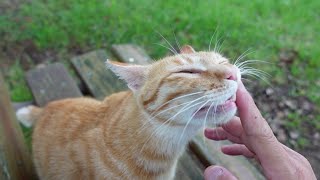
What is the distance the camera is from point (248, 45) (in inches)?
177

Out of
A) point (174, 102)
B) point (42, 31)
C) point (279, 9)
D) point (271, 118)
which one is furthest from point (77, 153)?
point (279, 9)

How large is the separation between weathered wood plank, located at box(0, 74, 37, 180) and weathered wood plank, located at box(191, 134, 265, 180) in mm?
1234

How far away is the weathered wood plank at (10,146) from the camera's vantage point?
236 cm

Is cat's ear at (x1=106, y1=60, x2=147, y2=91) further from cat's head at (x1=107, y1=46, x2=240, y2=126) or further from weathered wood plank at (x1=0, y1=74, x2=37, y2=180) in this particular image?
weathered wood plank at (x1=0, y1=74, x2=37, y2=180)

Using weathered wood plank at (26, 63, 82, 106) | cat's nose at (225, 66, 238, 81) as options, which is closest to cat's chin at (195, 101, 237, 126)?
cat's nose at (225, 66, 238, 81)

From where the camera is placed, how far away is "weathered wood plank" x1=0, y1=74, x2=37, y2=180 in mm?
2361

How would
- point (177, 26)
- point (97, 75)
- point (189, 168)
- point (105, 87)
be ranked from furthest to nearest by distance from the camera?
point (177, 26) → point (97, 75) → point (105, 87) → point (189, 168)

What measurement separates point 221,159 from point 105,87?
1.25 meters

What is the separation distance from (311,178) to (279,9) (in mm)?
3500

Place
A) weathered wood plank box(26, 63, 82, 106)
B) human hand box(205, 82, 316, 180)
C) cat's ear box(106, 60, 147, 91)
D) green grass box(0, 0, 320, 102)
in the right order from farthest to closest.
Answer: green grass box(0, 0, 320, 102) < weathered wood plank box(26, 63, 82, 106) < cat's ear box(106, 60, 147, 91) < human hand box(205, 82, 316, 180)

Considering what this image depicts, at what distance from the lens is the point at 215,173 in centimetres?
197

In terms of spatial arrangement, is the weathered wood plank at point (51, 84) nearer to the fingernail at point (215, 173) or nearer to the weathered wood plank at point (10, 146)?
the weathered wood plank at point (10, 146)

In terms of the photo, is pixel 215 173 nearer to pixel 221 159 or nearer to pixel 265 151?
pixel 265 151

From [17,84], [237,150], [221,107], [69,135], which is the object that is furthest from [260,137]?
[17,84]
